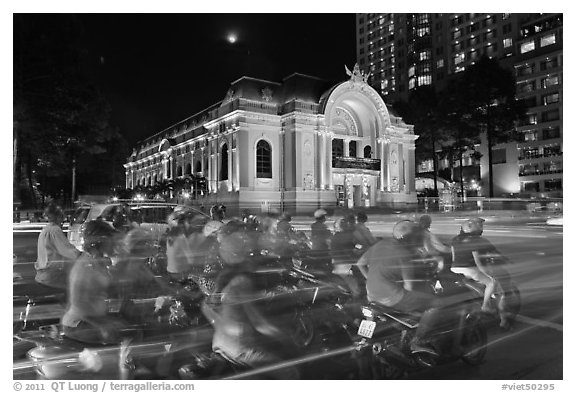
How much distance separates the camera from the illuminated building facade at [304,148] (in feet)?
133

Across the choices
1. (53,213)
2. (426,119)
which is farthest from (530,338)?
(426,119)

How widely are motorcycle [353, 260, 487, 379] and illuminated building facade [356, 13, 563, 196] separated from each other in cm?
509

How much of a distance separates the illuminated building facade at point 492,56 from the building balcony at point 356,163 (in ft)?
45.7

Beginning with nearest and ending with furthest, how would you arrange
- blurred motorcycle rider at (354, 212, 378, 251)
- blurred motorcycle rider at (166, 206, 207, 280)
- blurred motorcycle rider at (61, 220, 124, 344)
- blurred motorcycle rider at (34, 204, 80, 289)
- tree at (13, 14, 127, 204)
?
blurred motorcycle rider at (61, 220, 124, 344) < blurred motorcycle rider at (34, 204, 80, 289) < blurred motorcycle rider at (166, 206, 207, 280) < blurred motorcycle rider at (354, 212, 378, 251) < tree at (13, 14, 127, 204)

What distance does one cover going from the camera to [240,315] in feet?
13.0

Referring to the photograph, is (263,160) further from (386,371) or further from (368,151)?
(386,371)

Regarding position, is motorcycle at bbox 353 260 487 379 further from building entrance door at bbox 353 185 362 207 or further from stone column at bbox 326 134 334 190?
building entrance door at bbox 353 185 362 207

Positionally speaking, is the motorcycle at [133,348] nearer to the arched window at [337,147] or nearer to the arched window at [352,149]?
the arched window at [337,147]

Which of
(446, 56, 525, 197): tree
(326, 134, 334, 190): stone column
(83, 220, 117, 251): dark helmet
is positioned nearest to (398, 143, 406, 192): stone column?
(446, 56, 525, 197): tree

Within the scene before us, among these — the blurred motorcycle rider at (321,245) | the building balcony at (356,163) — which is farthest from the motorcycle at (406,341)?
the building balcony at (356,163)

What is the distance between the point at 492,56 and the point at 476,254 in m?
Result: 71.0

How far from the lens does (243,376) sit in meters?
4.33

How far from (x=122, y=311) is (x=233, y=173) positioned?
120ft

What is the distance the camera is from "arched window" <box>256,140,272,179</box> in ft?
137
